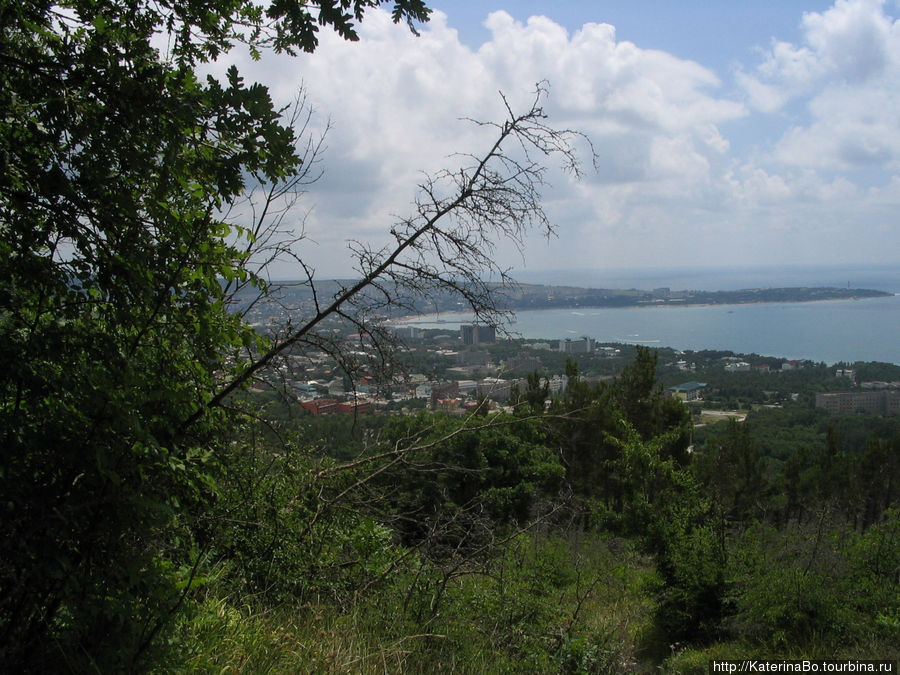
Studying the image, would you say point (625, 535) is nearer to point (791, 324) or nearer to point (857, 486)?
point (857, 486)

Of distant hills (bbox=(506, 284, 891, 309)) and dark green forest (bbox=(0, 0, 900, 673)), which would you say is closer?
dark green forest (bbox=(0, 0, 900, 673))

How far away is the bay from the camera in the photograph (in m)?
53.8

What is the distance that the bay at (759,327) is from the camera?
5375 centimetres

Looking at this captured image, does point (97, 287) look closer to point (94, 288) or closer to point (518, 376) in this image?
Result: point (94, 288)

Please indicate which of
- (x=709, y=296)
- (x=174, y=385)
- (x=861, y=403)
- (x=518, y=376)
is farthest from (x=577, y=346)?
(x=709, y=296)

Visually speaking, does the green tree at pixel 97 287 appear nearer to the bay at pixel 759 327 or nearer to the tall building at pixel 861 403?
the bay at pixel 759 327

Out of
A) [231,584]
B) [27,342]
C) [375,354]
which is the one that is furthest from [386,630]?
[27,342]

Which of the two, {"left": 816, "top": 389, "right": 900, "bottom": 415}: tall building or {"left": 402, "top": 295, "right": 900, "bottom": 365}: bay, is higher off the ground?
{"left": 402, "top": 295, "right": 900, "bottom": 365}: bay

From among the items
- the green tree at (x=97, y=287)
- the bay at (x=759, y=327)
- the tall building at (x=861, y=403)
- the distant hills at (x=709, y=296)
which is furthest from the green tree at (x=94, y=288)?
the distant hills at (x=709, y=296)

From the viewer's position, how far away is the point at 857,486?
1634 centimetres

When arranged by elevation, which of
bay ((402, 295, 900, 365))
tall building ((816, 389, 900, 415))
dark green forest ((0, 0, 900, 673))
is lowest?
tall building ((816, 389, 900, 415))

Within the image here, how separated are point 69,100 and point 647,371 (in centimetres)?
1743

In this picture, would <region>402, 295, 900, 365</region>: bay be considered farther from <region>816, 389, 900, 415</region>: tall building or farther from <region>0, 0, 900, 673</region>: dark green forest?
<region>0, 0, 900, 673</region>: dark green forest

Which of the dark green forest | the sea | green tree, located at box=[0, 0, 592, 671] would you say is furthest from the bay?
green tree, located at box=[0, 0, 592, 671]
